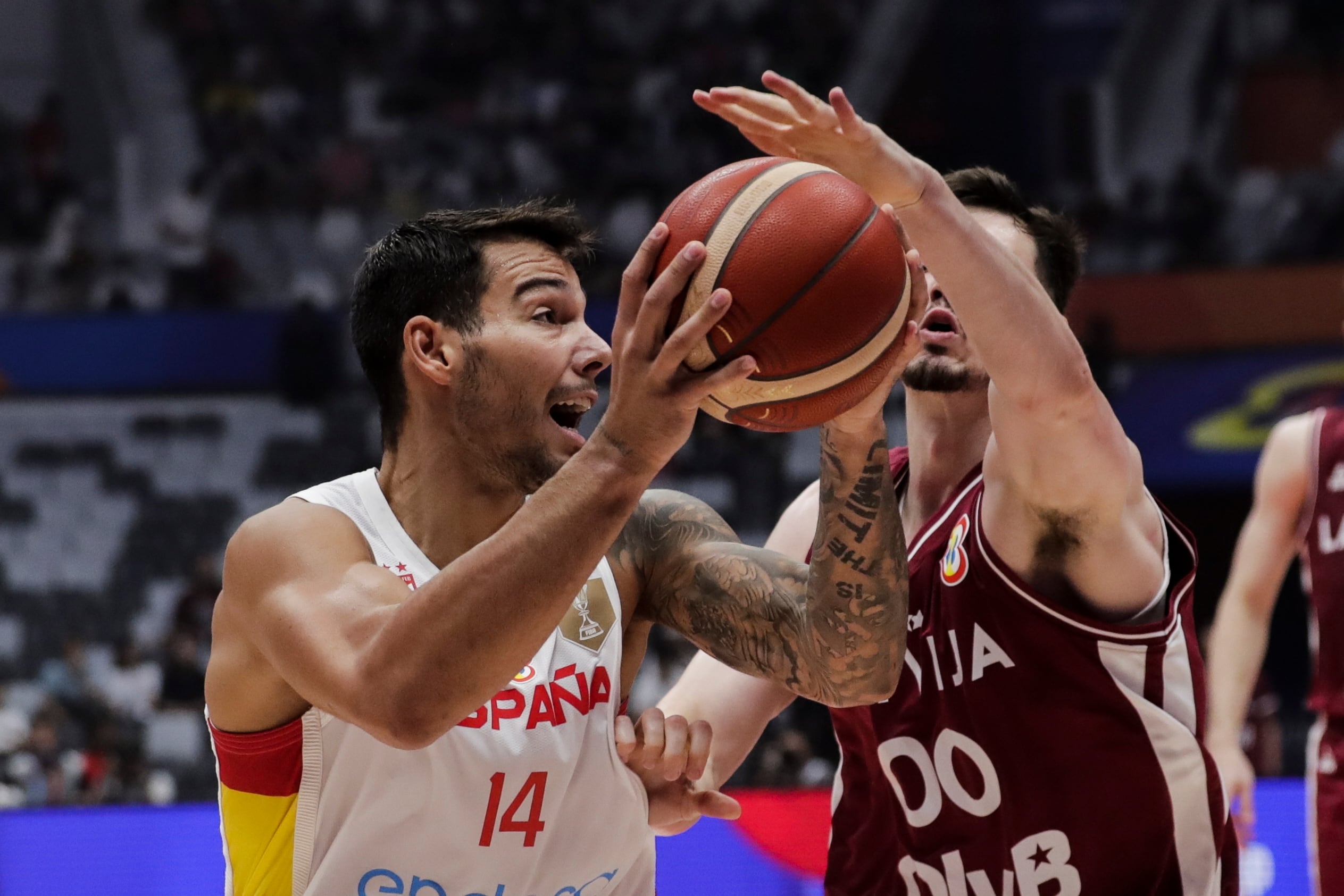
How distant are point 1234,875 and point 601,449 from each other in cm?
173

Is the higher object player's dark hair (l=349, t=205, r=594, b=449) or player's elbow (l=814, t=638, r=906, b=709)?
player's dark hair (l=349, t=205, r=594, b=449)

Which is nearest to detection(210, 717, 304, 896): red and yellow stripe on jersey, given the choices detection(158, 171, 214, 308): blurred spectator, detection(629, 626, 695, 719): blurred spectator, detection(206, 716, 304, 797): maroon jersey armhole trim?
detection(206, 716, 304, 797): maroon jersey armhole trim

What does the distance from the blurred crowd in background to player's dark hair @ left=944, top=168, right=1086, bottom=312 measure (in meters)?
7.75

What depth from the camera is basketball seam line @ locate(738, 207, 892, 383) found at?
2.23 meters

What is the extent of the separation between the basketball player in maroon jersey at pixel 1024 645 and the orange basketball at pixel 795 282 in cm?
7

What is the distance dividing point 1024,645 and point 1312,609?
202cm

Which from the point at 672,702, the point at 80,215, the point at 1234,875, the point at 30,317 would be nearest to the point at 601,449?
the point at 672,702

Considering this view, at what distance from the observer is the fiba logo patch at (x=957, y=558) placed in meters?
2.91

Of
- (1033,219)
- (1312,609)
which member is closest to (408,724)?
(1033,219)

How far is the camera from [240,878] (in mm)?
2734

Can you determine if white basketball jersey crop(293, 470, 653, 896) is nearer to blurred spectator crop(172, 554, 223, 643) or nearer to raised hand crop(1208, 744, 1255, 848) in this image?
raised hand crop(1208, 744, 1255, 848)

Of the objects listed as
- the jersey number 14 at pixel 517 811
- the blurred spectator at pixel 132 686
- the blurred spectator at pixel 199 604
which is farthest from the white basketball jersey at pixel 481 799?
the blurred spectator at pixel 199 604

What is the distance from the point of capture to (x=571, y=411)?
2803 mm

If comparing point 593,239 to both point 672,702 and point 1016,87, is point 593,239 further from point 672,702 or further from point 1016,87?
point 1016,87
